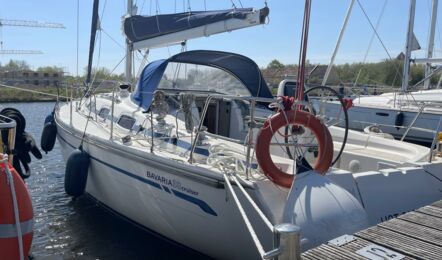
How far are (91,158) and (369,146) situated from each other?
14.3 ft

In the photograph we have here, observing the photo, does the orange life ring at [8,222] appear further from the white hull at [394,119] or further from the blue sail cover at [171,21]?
the white hull at [394,119]


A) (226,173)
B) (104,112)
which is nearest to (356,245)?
(226,173)

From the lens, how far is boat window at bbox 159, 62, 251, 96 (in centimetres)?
721

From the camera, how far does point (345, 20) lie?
29.1 ft

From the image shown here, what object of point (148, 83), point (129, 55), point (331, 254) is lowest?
point (331, 254)

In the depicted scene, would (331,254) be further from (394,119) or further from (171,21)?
(394,119)

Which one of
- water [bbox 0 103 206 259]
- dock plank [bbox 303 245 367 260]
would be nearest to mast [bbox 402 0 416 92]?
water [bbox 0 103 206 259]

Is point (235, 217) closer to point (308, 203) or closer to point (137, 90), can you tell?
point (308, 203)

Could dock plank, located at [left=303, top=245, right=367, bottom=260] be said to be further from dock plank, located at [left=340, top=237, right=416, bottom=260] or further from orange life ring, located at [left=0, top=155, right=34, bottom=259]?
orange life ring, located at [left=0, top=155, right=34, bottom=259]

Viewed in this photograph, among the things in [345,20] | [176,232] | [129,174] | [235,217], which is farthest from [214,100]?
[345,20]

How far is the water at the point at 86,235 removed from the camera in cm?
570

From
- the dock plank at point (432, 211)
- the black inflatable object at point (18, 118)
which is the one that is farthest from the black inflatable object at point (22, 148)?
the dock plank at point (432, 211)

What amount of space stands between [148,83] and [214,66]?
115 centimetres

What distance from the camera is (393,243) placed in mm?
3486
